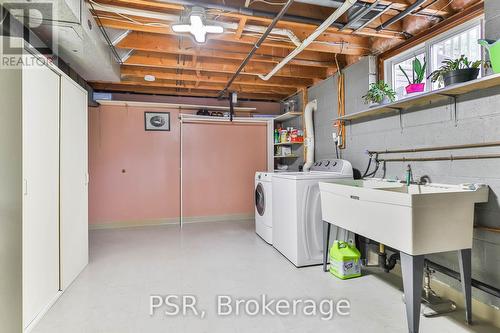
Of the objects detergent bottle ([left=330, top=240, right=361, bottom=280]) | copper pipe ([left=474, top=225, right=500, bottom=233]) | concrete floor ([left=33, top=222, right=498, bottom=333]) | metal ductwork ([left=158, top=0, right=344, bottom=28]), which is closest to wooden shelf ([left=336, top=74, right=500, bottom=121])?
metal ductwork ([left=158, top=0, right=344, bottom=28])

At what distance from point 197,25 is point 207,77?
6.92 ft

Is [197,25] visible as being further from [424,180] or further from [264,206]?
[264,206]

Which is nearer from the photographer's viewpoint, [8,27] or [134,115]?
[8,27]

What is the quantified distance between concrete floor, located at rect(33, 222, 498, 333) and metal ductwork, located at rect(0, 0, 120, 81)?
7.40 ft

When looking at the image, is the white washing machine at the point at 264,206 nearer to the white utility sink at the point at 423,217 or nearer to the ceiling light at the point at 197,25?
the white utility sink at the point at 423,217

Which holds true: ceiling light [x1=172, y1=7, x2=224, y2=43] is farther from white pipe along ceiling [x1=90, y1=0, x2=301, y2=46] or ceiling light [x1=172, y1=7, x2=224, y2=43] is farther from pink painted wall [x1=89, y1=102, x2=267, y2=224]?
pink painted wall [x1=89, y1=102, x2=267, y2=224]

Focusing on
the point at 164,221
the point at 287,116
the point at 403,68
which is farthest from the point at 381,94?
the point at 164,221

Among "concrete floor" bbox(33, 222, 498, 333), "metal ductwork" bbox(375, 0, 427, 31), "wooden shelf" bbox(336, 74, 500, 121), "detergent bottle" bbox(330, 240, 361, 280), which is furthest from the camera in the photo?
"detergent bottle" bbox(330, 240, 361, 280)

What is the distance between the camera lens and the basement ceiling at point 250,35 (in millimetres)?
2260

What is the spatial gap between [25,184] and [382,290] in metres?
2.96

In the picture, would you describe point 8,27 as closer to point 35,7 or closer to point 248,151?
point 35,7

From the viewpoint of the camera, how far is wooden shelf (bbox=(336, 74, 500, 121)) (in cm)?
180

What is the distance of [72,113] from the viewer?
261cm

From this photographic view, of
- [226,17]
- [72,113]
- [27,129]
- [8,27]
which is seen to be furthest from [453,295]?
[8,27]
